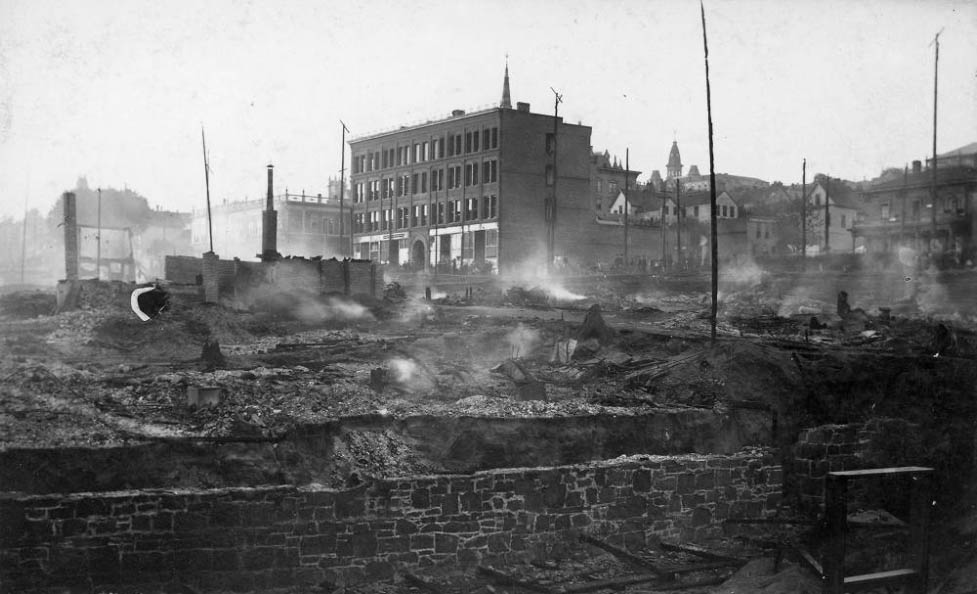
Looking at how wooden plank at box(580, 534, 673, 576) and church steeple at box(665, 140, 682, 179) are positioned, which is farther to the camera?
church steeple at box(665, 140, 682, 179)

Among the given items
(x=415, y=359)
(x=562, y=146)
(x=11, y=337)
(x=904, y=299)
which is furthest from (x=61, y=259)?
(x=904, y=299)

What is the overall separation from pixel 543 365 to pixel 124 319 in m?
12.3

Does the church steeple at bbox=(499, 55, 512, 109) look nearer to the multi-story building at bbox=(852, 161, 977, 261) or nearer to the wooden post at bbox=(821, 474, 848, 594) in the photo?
the multi-story building at bbox=(852, 161, 977, 261)

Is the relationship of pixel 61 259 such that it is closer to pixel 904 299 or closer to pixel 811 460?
pixel 904 299

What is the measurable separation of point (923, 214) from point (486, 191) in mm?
25627

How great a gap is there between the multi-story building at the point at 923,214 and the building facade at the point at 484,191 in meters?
17.5

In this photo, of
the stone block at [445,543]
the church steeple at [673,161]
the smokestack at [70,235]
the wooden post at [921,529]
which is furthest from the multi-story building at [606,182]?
the church steeple at [673,161]

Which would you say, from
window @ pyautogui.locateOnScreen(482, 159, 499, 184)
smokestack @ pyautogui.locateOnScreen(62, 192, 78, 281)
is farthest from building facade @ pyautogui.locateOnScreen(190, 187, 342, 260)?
smokestack @ pyautogui.locateOnScreen(62, 192, 78, 281)

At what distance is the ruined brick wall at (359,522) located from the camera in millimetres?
9977

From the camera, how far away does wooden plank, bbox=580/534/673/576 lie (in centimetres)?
1168

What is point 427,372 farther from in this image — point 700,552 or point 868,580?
point 868,580

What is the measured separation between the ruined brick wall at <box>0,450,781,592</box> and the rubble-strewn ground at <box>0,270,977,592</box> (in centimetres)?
54

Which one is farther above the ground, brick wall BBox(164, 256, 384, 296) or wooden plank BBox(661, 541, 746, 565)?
brick wall BBox(164, 256, 384, 296)

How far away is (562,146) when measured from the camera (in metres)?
53.2
